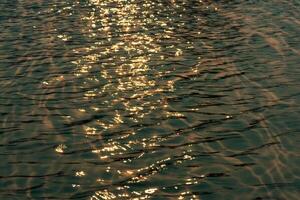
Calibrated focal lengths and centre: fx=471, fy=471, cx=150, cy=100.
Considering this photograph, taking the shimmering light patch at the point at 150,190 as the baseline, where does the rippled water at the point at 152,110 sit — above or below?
below

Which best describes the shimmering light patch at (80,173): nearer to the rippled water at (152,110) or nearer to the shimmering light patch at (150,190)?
the rippled water at (152,110)

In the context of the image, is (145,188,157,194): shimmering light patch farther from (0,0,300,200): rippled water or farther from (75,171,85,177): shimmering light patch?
(75,171,85,177): shimmering light patch

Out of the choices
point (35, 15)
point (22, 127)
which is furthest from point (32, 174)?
point (35, 15)

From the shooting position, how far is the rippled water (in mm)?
15938

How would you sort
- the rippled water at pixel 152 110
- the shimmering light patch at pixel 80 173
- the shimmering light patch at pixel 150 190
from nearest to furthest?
the shimmering light patch at pixel 150 190 < the rippled water at pixel 152 110 < the shimmering light patch at pixel 80 173

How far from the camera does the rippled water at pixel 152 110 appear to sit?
15938 mm

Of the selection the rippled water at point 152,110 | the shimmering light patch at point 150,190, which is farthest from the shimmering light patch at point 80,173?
the shimmering light patch at point 150,190

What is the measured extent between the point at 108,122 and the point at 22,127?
3745 millimetres

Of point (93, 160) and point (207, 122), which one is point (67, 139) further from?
point (207, 122)

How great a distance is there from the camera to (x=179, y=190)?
15.2 metres

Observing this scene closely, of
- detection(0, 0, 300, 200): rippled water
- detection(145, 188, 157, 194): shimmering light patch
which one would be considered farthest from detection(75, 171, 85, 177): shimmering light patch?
detection(145, 188, 157, 194): shimmering light patch

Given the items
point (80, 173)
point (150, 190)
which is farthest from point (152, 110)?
point (150, 190)

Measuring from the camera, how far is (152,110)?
21.9 m

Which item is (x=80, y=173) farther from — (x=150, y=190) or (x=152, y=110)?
(x=152, y=110)
